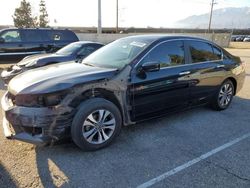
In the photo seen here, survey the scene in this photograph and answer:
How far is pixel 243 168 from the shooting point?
137 inches

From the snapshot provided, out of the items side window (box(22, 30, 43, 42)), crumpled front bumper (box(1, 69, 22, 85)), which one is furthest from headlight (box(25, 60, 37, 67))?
side window (box(22, 30, 43, 42))

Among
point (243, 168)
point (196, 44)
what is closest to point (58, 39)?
point (196, 44)

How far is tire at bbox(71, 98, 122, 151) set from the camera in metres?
3.64

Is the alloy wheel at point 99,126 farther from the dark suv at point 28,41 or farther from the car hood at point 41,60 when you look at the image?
the dark suv at point 28,41

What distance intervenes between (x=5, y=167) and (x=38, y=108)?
32.5 inches

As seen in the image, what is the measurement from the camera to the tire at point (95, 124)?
12.0 feet

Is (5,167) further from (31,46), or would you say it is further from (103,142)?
(31,46)

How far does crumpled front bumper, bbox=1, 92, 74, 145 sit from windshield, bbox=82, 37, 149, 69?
3.99 feet

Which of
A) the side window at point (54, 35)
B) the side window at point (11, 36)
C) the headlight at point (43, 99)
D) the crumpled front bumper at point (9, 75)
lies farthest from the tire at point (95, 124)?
the side window at point (54, 35)

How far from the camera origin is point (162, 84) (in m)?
4.47

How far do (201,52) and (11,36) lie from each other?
8537mm

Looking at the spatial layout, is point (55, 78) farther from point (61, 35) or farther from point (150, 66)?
point (61, 35)

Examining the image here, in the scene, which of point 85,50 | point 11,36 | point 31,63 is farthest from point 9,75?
point 11,36

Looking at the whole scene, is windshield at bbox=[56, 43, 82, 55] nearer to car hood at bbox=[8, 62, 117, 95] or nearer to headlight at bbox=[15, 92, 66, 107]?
car hood at bbox=[8, 62, 117, 95]
